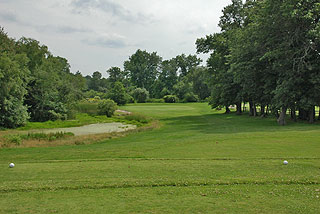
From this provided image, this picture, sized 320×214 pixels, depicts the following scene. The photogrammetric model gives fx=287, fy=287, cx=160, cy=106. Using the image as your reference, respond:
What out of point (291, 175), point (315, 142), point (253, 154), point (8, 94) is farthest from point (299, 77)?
point (8, 94)

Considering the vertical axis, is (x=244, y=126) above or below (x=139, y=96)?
below

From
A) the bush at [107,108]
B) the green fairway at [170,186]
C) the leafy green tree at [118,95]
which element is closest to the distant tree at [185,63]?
the leafy green tree at [118,95]

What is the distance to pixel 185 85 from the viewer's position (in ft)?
385

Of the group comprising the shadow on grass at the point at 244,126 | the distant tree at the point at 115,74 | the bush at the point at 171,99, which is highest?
the distant tree at the point at 115,74

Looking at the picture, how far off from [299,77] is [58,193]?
27.3 m

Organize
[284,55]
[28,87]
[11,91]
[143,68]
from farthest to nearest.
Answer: [143,68] < [28,87] < [11,91] < [284,55]

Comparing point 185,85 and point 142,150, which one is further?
point 185,85

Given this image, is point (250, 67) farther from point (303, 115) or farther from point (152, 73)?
point (152, 73)

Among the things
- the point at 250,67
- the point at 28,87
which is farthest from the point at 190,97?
the point at 250,67

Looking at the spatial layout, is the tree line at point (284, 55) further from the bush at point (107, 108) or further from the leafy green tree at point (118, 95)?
the leafy green tree at point (118, 95)

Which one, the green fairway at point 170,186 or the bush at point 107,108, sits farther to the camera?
the bush at point 107,108

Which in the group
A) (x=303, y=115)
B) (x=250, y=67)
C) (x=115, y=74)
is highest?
(x=115, y=74)

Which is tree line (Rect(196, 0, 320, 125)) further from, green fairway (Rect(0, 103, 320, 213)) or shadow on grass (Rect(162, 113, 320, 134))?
green fairway (Rect(0, 103, 320, 213))

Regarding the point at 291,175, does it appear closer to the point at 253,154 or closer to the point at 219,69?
the point at 253,154
